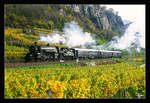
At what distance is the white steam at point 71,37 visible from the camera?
28.0 ft

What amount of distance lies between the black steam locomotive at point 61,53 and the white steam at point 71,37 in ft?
0.99

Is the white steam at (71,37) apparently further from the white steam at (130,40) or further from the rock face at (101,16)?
the white steam at (130,40)

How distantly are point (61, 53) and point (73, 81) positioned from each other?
4.78ft

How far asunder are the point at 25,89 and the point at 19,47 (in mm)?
1672

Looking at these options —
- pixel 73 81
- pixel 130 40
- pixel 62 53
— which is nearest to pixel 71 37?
pixel 62 53

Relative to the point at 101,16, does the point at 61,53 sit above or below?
below

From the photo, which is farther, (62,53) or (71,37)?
(62,53)

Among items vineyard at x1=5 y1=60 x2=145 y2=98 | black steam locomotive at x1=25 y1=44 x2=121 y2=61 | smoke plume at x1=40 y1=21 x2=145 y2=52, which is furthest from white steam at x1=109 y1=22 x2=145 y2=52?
vineyard at x1=5 y1=60 x2=145 y2=98

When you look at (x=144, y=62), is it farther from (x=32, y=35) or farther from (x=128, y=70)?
(x=32, y=35)

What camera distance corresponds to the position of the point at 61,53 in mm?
8844

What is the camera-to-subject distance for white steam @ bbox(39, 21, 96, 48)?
852 centimetres

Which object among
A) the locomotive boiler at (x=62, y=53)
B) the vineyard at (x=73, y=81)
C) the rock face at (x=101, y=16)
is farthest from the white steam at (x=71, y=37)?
the vineyard at (x=73, y=81)

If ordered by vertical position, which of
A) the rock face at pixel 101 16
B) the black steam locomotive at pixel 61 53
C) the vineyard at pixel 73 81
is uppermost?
the rock face at pixel 101 16

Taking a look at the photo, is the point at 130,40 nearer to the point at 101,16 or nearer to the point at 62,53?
the point at 101,16
